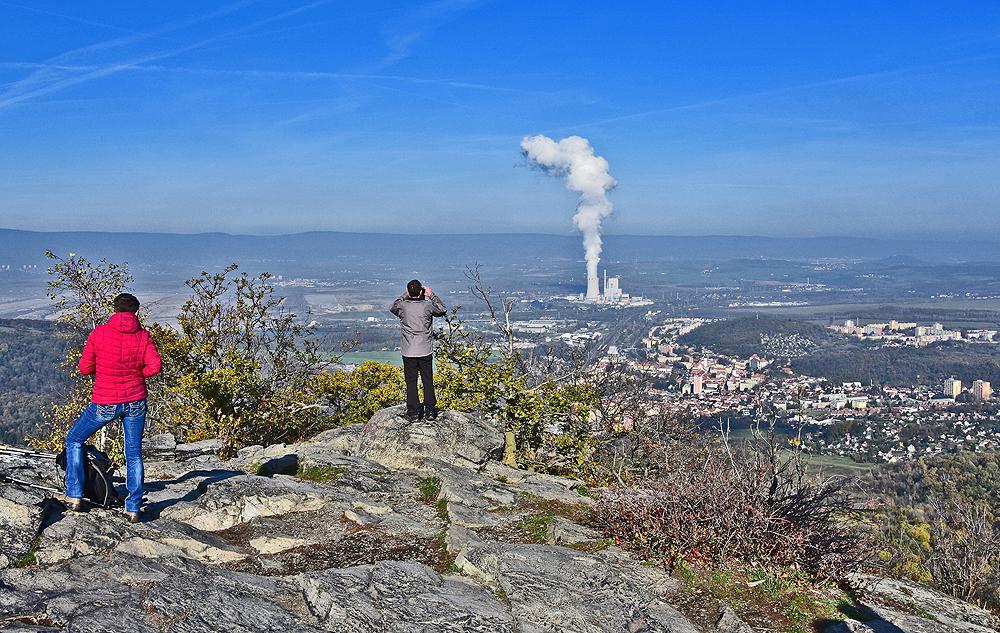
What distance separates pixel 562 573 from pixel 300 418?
956 centimetres

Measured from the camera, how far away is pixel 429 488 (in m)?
9.88

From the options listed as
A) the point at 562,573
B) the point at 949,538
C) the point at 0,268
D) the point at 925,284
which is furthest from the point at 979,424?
the point at 0,268

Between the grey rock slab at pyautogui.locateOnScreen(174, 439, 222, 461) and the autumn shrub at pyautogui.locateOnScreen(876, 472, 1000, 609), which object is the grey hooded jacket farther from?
the autumn shrub at pyautogui.locateOnScreen(876, 472, 1000, 609)

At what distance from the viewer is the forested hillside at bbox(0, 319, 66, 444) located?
36188mm

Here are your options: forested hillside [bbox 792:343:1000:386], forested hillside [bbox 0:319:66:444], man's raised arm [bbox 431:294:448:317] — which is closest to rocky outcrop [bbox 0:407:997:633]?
man's raised arm [bbox 431:294:448:317]

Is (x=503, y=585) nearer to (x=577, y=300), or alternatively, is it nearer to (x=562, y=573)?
(x=562, y=573)

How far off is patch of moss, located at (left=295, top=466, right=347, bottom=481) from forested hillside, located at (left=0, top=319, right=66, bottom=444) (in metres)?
27.7

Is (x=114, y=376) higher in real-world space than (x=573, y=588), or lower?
higher

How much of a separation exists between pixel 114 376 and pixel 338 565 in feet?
8.91

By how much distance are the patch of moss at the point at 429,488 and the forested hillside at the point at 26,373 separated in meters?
28.8

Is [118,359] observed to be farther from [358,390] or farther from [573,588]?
[358,390]

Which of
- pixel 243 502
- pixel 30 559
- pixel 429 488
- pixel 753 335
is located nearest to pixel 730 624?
pixel 429 488

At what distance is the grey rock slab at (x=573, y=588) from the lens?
20.6 feet

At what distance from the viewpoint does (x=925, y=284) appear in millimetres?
159250
